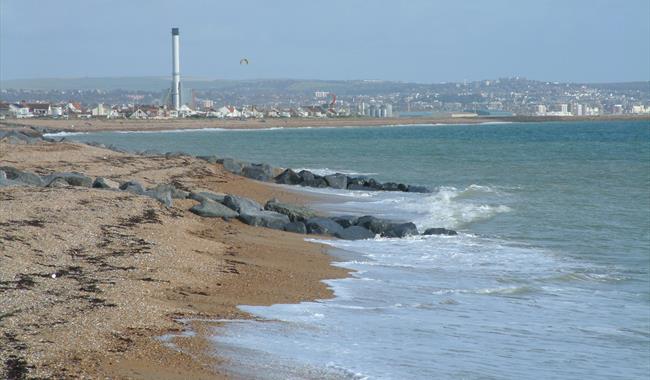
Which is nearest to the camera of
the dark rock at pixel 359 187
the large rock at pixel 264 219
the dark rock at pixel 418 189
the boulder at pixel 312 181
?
the large rock at pixel 264 219

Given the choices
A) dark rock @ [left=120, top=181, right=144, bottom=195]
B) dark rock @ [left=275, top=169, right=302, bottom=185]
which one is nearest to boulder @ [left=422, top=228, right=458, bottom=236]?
dark rock @ [left=120, top=181, right=144, bottom=195]

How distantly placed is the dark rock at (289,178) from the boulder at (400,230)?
38.4ft

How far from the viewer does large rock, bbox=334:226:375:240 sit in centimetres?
1630

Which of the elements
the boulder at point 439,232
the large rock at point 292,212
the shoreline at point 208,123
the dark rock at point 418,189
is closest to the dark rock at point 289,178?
the dark rock at point 418,189

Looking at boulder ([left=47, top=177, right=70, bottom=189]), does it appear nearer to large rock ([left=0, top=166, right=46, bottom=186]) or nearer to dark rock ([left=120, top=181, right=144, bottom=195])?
large rock ([left=0, top=166, right=46, bottom=186])

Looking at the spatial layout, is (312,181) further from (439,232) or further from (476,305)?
(476,305)

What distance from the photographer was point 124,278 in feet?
32.2

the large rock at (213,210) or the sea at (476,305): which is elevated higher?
the large rock at (213,210)

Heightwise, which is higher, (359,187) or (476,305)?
(476,305)

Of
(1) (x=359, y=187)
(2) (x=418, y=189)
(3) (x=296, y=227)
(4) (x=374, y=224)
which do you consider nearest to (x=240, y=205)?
(3) (x=296, y=227)

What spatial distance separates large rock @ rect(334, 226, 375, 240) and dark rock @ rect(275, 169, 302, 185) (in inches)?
469

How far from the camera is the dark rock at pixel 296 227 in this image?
16234 mm

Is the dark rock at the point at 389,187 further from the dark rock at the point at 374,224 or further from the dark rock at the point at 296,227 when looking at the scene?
the dark rock at the point at 296,227

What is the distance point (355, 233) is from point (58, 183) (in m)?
4.72
